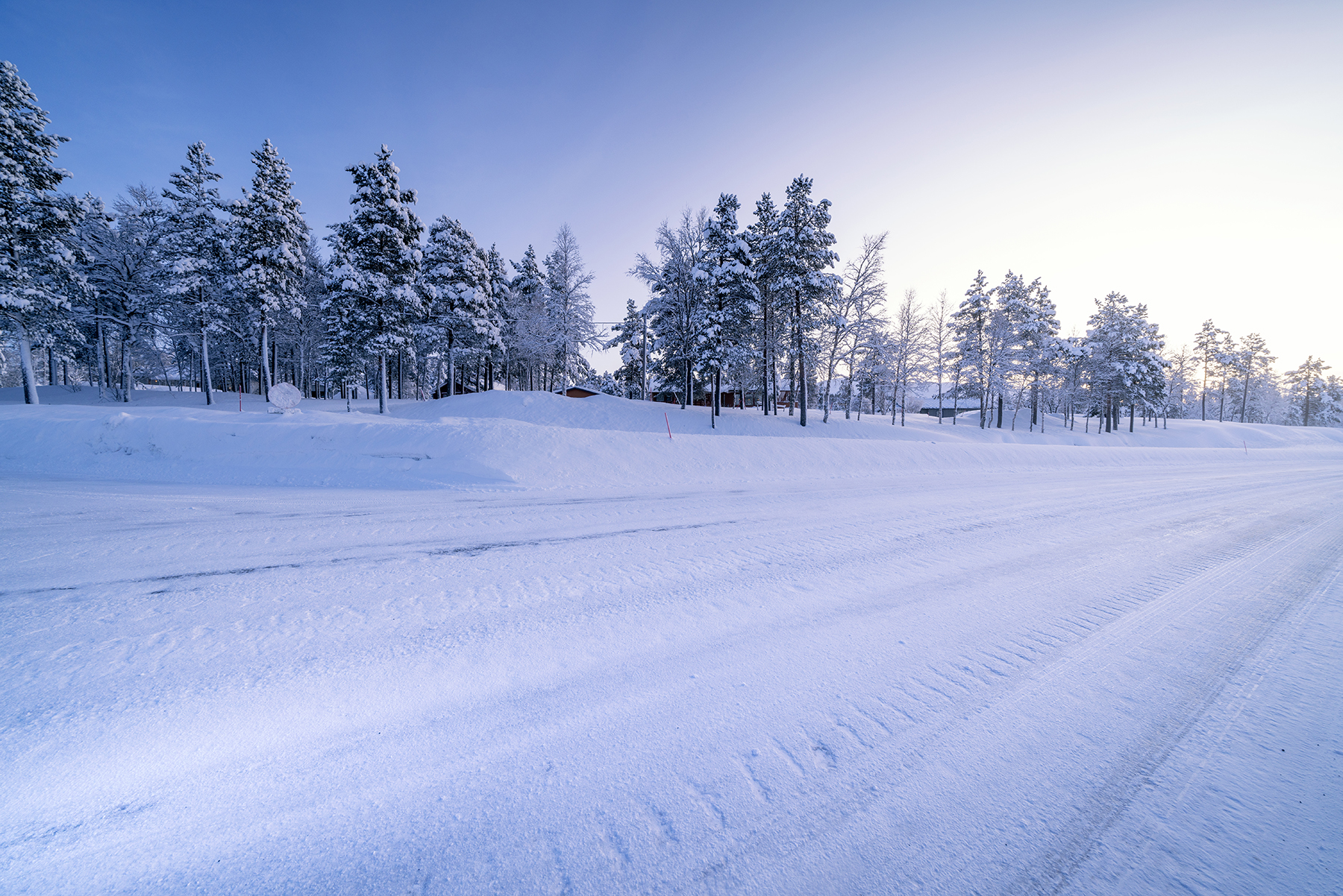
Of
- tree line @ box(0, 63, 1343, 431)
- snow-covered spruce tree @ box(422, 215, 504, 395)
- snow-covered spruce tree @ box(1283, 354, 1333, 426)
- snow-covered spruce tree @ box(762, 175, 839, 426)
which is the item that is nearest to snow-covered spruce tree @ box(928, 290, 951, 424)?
tree line @ box(0, 63, 1343, 431)

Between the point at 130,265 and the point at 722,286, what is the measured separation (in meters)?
34.1

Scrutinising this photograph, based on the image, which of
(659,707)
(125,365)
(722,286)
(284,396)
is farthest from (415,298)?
(659,707)

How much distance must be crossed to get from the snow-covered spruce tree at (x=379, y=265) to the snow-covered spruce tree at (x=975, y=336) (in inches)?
1524

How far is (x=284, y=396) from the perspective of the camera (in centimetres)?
1420

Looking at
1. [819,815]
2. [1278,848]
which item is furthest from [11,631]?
[1278,848]

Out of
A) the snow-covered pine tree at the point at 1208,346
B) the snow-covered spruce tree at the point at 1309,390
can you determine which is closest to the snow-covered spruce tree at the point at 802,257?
the snow-covered pine tree at the point at 1208,346

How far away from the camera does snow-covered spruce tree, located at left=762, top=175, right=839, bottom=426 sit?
24859mm

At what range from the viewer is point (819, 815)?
175 cm

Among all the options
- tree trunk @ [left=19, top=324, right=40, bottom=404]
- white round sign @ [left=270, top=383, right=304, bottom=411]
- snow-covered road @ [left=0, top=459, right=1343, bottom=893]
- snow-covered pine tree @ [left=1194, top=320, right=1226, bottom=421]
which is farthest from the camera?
snow-covered pine tree @ [left=1194, top=320, right=1226, bottom=421]

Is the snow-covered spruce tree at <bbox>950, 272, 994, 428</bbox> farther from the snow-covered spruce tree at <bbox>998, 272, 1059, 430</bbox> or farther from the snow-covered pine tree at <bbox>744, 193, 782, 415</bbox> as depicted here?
the snow-covered pine tree at <bbox>744, 193, 782, 415</bbox>

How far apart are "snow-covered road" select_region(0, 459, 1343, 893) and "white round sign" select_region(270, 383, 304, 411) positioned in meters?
10.5

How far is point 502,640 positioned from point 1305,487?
61.0 ft

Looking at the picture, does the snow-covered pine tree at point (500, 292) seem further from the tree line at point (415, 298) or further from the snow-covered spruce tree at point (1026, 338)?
the snow-covered spruce tree at point (1026, 338)

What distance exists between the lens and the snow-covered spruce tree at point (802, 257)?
2486 cm
